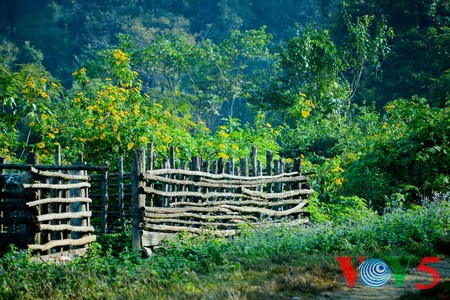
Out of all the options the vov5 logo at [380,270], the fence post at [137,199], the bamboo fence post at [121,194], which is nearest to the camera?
the vov5 logo at [380,270]

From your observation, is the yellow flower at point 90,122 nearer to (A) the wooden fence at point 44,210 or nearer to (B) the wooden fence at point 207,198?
(B) the wooden fence at point 207,198

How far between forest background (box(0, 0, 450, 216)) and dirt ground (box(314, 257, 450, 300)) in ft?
18.7

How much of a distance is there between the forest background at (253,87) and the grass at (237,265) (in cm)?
289

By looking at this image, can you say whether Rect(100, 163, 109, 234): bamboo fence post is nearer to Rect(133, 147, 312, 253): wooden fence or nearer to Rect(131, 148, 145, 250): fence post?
Rect(133, 147, 312, 253): wooden fence

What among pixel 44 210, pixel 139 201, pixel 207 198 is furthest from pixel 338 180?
pixel 44 210

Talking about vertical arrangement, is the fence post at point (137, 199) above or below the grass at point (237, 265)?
above

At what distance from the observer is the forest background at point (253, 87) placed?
52.1 feet

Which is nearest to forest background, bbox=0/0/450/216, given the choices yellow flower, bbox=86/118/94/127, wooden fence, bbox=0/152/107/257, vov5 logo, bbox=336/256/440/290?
yellow flower, bbox=86/118/94/127

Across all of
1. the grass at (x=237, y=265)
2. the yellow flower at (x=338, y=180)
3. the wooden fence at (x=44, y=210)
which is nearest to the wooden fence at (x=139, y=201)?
the wooden fence at (x=44, y=210)

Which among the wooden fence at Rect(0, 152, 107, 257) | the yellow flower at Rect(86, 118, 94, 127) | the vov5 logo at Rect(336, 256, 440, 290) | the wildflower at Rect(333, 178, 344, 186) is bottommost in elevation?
the vov5 logo at Rect(336, 256, 440, 290)

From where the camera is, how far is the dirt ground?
696 centimetres

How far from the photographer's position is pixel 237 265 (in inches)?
345

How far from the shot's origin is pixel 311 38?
25.7 meters

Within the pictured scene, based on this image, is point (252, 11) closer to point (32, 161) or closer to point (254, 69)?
point (254, 69)
